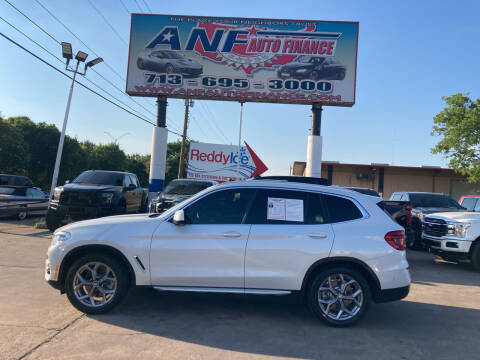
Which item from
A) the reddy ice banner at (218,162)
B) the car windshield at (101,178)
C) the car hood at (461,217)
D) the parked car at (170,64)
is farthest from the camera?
the reddy ice banner at (218,162)

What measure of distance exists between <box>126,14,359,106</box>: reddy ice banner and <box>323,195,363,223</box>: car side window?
478 inches

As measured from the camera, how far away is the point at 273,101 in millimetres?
16797

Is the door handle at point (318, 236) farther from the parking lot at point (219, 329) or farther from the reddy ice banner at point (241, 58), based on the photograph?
the reddy ice banner at point (241, 58)

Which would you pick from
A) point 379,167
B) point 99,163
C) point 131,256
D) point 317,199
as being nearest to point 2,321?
point 131,256

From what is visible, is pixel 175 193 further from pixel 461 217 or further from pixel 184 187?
pixel 461 217

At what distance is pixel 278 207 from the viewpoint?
4.77 metres

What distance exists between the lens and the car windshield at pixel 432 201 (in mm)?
12359

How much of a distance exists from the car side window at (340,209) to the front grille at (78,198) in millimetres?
8307

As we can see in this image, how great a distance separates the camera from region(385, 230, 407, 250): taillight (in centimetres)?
458

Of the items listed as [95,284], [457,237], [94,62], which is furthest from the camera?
[94,62]

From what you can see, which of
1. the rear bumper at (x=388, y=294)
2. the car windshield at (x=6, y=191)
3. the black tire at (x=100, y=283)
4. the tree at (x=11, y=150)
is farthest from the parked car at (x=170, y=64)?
the tree at (x=11, y=150)

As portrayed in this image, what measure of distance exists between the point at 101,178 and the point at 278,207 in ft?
30.5

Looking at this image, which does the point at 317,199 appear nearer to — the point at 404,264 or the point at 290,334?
the point at 404,264

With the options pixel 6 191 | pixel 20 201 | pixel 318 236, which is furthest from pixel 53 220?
pixel 318 236
